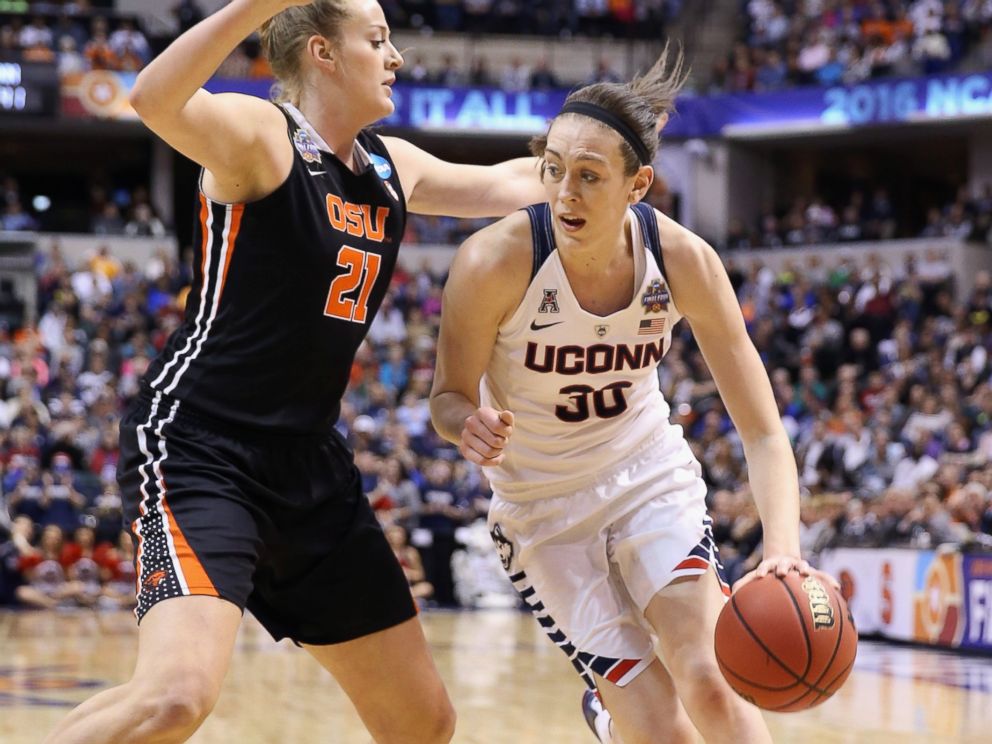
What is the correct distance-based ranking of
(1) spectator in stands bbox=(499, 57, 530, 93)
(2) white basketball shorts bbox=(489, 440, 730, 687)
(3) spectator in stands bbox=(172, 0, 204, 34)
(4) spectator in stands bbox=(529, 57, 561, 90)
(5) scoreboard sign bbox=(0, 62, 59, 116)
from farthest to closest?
1. (4) spectator in stands bbox=(529, 57, 561, 90)
2. (1) spectator in stands bbox=(499, 57, 530, 93)
3. (3) spectator in stands bbox=(172, 0, 204, 34)
4. (5) scoreboard sign bbox=(0, 62, 59, 116)
5. (2) white basketball shorts bbox=(489, 440, 730, 687)

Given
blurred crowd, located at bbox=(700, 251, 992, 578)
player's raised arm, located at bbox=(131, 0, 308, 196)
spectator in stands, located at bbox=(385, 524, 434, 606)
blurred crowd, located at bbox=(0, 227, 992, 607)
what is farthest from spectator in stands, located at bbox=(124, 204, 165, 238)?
player's raised arm, located at bbox=(131, 0, 308, 196)

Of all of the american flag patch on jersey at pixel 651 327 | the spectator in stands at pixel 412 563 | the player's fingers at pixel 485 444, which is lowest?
the spectator in stands at pixel 412 563

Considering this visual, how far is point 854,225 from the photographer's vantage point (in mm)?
24219

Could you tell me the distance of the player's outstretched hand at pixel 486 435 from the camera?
3691 mm

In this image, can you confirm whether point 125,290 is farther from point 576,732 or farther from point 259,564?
point 259,564

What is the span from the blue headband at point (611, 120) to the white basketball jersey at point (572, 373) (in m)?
0.28

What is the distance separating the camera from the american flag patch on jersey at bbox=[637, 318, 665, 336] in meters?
4.24

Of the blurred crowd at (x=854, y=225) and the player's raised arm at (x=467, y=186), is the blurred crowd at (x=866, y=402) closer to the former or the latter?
the blurred crowd at (x=854, y=225)

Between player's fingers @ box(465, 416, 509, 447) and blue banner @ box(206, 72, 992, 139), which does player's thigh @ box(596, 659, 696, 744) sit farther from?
blue banner @ box(206, 72, 992, 139)

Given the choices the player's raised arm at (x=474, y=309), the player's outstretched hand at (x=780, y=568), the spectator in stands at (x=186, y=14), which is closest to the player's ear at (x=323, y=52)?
the player's raised arm at (x=474, y=309)

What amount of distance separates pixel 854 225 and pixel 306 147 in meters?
21.5

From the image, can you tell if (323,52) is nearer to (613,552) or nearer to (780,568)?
(613,552)

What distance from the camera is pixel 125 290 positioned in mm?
21156

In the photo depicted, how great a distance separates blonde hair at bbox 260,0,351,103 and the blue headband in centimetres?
68
